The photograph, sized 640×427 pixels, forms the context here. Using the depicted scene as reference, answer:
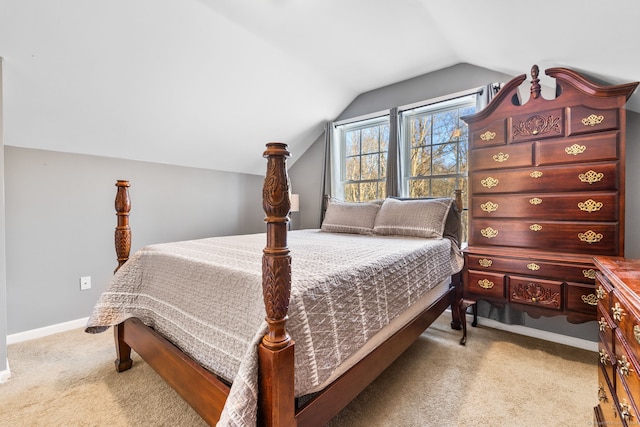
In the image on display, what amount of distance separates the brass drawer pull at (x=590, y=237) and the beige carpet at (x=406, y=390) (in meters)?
0.83

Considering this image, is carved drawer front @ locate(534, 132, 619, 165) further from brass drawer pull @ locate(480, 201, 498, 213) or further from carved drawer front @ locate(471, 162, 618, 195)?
brass drawer pull @ locate(480, 201, 498, 213)

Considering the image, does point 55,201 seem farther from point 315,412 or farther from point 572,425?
point 572,425

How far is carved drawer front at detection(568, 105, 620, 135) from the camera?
1767 mm

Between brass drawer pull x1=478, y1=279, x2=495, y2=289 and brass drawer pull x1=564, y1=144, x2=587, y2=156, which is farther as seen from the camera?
brass drawer pull x1=478, y1=279, x2=495, y2=289

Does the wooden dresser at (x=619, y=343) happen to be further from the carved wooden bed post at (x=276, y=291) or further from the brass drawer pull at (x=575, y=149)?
the carved wooden bed post at (x=276, y=291)

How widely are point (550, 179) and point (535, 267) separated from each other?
0.60m

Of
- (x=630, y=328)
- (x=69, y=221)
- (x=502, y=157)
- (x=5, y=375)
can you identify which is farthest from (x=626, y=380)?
(x=69, y=221)

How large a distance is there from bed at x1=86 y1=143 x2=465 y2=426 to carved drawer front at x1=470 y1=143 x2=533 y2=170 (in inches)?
30.7

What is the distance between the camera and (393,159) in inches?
127

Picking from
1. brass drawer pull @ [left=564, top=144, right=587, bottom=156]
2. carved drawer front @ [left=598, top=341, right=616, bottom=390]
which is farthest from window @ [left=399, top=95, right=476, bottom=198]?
carved drawer front @ [left=598, top=341, right=616, bottom=390]

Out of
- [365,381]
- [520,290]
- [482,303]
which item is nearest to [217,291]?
→ [365,381]

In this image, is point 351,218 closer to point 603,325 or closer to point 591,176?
point 591,176

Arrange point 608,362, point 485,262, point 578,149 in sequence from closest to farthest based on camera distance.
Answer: point 608,362
point 578,149
point 485,262

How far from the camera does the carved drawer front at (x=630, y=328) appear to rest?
79 centimetres
